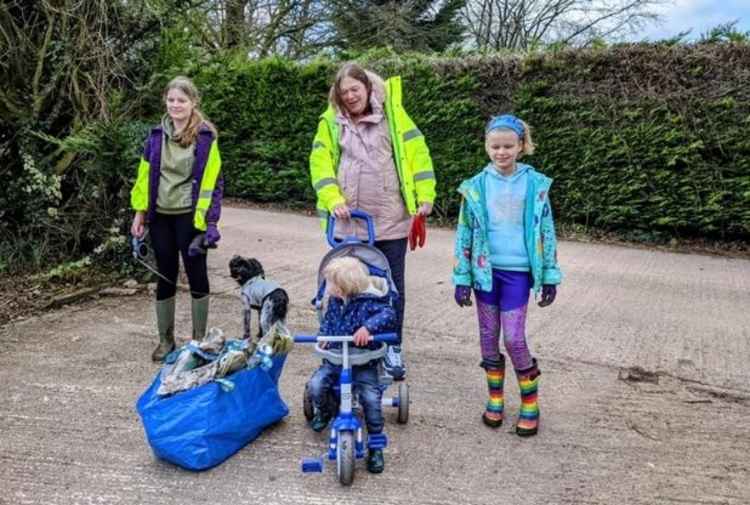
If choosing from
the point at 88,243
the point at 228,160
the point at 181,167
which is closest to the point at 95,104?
the point at 88,243

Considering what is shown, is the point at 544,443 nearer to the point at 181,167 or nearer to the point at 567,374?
the point at 567,374

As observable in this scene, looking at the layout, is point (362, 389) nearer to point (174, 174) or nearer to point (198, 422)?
point (198, 422)

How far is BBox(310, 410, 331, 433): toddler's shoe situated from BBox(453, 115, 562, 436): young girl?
0.88m

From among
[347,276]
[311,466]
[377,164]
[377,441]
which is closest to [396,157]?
[377,164]

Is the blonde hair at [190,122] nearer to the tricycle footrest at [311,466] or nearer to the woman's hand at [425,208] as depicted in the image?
the woman's hand at [425,208]

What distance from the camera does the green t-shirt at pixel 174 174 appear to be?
14.6 feet

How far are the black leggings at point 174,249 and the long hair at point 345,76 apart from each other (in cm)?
127

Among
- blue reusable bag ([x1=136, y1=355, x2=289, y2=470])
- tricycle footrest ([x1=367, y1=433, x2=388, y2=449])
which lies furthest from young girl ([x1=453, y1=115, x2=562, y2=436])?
blue reusable bag ([x1=136, y1=355, x2=289, y2=470])

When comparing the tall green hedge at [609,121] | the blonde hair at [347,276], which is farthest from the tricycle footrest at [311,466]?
the tall green hedge at [609,121]

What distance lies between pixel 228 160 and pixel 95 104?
6.95 m

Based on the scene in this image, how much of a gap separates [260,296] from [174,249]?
2.60 feet

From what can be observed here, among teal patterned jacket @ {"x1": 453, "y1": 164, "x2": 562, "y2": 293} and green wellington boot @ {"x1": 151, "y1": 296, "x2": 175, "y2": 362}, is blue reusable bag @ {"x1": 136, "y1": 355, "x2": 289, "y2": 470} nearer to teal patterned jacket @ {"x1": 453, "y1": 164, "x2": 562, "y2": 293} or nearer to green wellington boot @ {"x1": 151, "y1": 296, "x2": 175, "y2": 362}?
teal patterned jacket @ {"x1": 453, "y1": 164, "x2": 562, "y2": 293}

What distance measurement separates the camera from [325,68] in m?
12.1

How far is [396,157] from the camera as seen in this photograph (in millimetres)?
4098
